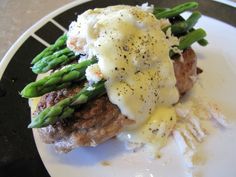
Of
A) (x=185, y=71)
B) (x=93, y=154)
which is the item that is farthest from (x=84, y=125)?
(x=185, y=71)

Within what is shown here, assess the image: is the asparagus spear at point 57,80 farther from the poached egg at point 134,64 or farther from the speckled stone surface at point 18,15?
the speckled stone surface at point 18,15

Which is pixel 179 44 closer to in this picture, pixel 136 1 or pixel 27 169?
pixel 136 1

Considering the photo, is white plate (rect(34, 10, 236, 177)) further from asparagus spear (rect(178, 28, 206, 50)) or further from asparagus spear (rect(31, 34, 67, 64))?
asparagus spear (rect(31, 34, 67, 64))

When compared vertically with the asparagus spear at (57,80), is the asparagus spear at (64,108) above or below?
below

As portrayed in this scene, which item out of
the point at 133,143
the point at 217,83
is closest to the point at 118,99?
the point at 133,143

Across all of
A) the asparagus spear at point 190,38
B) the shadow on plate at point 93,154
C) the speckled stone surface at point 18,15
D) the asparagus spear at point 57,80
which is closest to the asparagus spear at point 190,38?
the asparagus spear at point 190,38

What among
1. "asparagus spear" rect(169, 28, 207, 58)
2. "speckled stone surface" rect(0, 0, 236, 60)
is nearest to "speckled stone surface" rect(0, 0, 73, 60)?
"speckled stone surface" rect(0, 0, 236, 60)

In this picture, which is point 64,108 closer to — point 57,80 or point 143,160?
point 57,80
